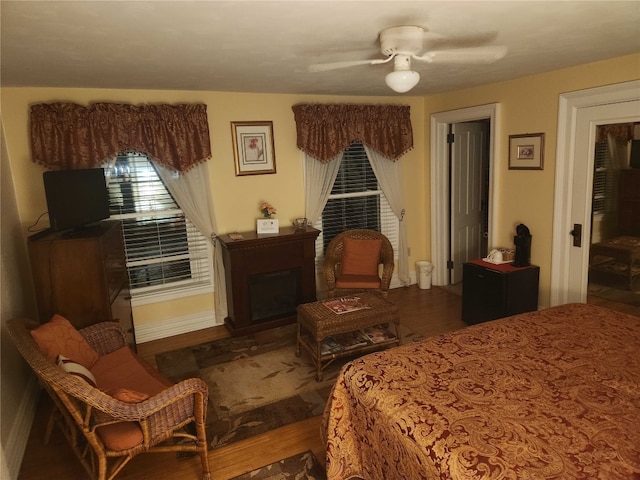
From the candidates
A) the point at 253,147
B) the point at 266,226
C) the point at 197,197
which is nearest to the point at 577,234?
the point at 266,226

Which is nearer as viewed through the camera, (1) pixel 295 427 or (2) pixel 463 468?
(2) pixel 463 468

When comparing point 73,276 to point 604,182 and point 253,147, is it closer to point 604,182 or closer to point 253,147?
point 253,147

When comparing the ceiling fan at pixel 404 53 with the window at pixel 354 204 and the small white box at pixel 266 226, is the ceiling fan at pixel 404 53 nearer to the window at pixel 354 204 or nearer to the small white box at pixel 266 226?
the small white box at pixel 266 226

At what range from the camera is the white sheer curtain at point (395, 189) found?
16.6ft

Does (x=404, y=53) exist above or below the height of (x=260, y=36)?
below

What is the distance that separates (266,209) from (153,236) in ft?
3.83

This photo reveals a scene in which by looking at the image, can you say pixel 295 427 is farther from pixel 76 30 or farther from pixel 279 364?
pixel 76 30

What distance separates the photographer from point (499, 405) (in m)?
1.75

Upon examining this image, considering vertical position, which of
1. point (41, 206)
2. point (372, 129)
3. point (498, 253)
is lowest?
Answer: point (498, 253)

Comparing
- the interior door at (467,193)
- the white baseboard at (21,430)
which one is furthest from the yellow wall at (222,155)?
the white baseboard at (21,430)

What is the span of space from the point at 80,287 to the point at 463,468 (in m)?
2.66

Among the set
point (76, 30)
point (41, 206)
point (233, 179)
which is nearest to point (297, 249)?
point (233, 179)

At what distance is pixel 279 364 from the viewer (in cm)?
361

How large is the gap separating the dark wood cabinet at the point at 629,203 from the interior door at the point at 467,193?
2.00 m
